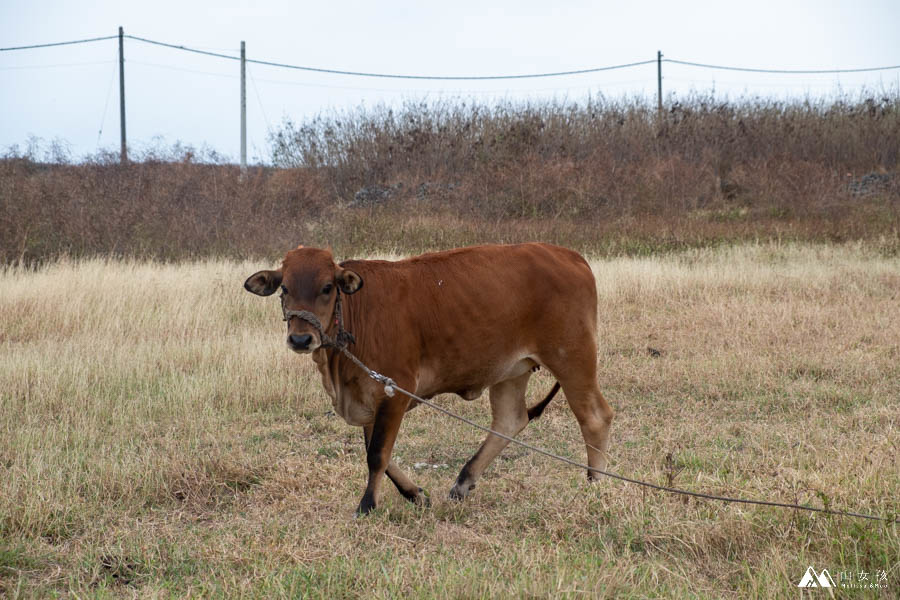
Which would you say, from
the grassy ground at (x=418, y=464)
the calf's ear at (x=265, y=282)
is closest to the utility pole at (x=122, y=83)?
the grassy ground at (x=418, y=464)

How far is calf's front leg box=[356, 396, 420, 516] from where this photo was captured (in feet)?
16.2

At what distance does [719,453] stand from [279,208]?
17.9 m

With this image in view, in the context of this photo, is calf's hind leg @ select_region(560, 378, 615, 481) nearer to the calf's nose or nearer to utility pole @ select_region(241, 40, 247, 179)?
the calf's nose

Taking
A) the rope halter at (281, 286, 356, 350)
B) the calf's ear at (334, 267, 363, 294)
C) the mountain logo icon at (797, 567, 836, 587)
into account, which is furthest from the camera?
the calf's ear at (334, 267, 363, 294)

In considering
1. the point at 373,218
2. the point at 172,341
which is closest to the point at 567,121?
the point at 373,218

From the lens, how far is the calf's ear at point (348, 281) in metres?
4.85

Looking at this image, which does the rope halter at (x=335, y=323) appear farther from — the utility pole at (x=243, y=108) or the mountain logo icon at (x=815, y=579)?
the utility pole at (x=243, y=108)

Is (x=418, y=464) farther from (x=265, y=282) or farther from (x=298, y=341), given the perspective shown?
(x=298, y=341)

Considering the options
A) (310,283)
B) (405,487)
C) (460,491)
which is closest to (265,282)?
(310,283)

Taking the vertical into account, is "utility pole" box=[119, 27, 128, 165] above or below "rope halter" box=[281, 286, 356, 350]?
above

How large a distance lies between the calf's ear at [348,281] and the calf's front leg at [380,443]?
66cm

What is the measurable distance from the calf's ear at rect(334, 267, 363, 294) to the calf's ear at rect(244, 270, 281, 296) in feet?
1.20

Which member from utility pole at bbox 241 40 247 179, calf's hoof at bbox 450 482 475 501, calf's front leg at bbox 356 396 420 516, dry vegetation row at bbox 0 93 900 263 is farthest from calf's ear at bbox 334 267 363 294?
utility pole at bbox 241 40 247 179

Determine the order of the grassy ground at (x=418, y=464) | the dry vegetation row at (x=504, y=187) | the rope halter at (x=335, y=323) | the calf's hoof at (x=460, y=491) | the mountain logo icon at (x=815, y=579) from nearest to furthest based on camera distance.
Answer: the mountain logo icon at (x=815, y=579), the grassy ground at (x=418, y=464), the rope halter at (x=335, y=323), the calf's hoof at (x=460, y=491), the dry vegetation row at (x=504, y=187)
